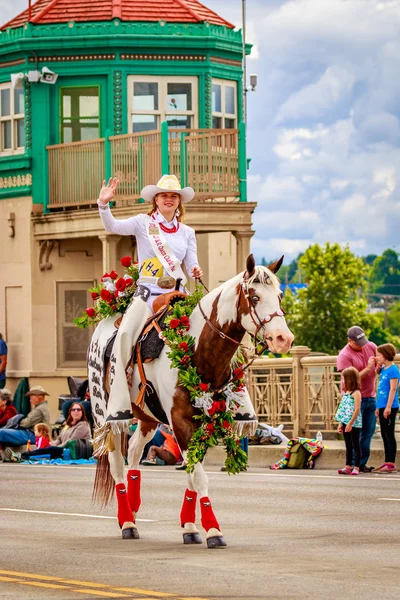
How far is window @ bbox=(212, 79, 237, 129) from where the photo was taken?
111ft

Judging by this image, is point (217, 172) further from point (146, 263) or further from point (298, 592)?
point (298, 592)

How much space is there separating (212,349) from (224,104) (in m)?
21.9

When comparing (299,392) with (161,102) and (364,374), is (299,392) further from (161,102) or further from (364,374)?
(161,102)

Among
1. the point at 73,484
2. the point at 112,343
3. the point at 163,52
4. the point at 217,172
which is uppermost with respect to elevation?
the point at 163,52

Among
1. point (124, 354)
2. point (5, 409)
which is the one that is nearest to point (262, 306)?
point (124, 354)

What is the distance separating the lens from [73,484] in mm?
19938

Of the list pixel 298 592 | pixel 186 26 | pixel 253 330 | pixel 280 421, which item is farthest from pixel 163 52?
pixel 298 592

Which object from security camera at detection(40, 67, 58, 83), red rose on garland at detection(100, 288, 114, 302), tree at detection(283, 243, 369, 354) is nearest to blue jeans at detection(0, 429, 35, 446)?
security camera at detection(40, 67, 58, 83)

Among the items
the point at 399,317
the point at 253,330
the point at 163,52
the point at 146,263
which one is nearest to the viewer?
the point at 253,330

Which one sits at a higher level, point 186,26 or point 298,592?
point 186,26

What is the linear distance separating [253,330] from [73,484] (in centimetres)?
813

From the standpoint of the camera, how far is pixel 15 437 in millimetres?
26484

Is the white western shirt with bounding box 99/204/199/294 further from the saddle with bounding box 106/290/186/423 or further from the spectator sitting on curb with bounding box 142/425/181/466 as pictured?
the spectator sitting on curb with bounding box 142/425/181/466

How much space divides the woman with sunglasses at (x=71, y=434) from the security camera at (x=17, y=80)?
392 inches
